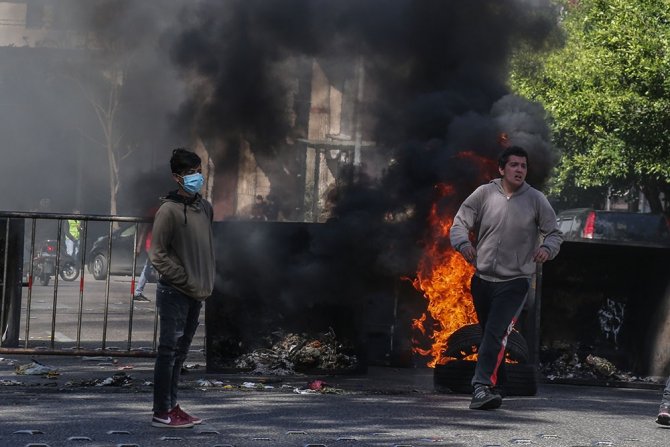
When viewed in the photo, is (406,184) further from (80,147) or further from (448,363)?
(80,147)

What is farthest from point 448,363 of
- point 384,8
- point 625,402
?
point 384,8

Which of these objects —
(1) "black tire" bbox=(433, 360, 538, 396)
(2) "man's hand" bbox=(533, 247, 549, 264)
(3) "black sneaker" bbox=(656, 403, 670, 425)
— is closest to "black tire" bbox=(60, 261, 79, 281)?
(1) "black tire" bbox=(433, 360, 538, 396)

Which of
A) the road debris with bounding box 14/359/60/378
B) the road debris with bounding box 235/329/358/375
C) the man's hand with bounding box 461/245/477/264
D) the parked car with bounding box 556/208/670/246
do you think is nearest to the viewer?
the man's hand with bounding box 461/245/477/264

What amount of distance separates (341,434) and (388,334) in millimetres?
4151

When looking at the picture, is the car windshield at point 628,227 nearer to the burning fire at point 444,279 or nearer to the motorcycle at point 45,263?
the motorcycle at point 45,263

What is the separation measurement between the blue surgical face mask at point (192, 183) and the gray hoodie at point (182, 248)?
0.06 metres

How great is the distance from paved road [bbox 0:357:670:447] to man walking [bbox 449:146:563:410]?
0.33 m

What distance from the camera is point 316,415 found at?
7.83m

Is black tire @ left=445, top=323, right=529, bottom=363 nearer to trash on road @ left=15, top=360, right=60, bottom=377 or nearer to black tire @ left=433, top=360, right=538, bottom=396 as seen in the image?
black tire @ left=433, top=360, right=538, bottom=396

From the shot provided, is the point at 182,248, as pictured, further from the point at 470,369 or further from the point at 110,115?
the point at 110,115

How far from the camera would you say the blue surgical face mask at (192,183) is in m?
7.21

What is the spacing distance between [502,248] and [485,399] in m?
0.95

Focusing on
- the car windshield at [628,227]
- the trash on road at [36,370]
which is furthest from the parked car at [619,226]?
the trash on road at [36,370]

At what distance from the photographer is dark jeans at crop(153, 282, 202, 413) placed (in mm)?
7137
